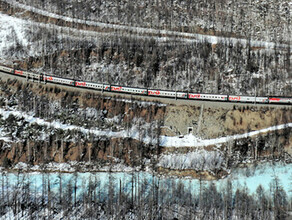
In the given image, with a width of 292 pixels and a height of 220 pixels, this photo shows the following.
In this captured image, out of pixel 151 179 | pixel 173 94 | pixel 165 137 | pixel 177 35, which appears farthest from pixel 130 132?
pixel 177 35

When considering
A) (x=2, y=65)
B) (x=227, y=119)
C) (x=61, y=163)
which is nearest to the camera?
(x=61, y=163)

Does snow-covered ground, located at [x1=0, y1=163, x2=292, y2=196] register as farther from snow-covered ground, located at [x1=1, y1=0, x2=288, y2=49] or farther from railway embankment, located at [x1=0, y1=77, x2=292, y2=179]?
snow-covered ground, located at [x1=1, y1=0, x2=288, y2=49]

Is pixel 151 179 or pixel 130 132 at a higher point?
pixel 130 132

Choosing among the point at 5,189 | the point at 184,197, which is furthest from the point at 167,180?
the point at 5,189

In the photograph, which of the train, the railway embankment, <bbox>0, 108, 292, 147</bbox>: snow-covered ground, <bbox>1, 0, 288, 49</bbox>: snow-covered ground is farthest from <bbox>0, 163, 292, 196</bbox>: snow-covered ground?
<bbox>1, 0, 288, 49</bbox>: snow-covered ground

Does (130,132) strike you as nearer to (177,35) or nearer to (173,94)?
(173,94)

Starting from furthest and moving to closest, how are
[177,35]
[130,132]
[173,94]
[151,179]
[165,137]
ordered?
[177,35], [173,94], [165,137], [130,132], [151,179]

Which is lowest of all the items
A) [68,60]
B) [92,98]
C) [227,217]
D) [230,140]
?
[227,217]

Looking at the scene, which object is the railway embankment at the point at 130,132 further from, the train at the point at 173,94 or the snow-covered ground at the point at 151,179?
the snow-covered ground at the point at 151,179

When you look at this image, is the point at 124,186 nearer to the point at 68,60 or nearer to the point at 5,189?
the point at 5,189

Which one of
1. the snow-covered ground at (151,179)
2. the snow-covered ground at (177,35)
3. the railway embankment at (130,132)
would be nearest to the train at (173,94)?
the railway embankment at (130,132)
